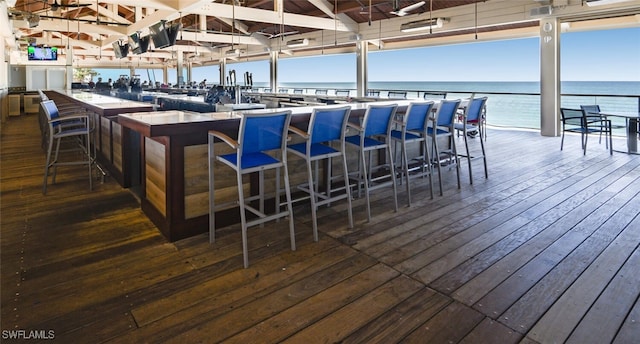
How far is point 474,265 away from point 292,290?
1.08 m

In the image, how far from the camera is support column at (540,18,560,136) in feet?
24.7

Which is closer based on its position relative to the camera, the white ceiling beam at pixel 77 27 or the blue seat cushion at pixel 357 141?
the blue seat cushion at pixel 357 141

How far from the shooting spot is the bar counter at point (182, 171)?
2.70m

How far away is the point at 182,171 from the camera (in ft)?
9.11

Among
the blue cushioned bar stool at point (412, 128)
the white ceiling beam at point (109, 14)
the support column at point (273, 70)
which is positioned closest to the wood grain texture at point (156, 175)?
the blue cushioned bar stool at point (412, 128)

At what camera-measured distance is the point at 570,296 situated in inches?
80.0

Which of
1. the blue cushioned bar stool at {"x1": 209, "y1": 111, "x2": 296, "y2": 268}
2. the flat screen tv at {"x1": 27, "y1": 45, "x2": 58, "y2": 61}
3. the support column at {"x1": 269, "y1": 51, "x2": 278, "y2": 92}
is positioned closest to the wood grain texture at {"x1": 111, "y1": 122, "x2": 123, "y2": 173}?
the blue cushioned bar stool at {"x1": 209, "y1": 111, "x2": 296, "y2": 268}

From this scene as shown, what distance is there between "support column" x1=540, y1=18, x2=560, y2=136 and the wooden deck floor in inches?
177

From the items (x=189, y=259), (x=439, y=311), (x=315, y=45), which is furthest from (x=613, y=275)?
(x=315, y=45)

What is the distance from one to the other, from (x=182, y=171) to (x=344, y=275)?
1.31 m

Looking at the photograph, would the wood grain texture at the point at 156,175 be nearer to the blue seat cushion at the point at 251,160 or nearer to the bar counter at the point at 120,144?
the blue seat cushion at the point at 251,160

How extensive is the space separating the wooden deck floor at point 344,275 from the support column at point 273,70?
1121cm

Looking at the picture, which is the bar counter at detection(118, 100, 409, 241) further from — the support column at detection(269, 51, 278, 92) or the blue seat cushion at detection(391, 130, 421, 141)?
the support column at detection(269, 51, 278, 92)

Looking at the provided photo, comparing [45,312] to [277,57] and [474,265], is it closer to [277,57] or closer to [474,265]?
[474,265]
